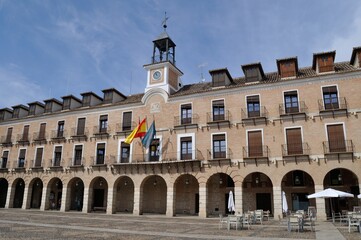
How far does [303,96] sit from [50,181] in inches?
1038

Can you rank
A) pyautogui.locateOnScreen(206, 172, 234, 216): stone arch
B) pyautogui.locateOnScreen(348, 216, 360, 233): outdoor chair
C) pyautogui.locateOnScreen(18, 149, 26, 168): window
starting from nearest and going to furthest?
pyautogui.locateOnScreen(348, 216, 360, 233): outdoor chair
pyautogui.locateOnScreen(206, 172, 234, 216): stone arch
pyautogui.locateOnScreen(18, 149, 26, 168): window

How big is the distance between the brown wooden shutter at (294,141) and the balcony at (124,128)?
46.2 feet

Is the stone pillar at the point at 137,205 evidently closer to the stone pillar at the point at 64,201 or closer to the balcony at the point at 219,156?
the balcony at the point at 219,156

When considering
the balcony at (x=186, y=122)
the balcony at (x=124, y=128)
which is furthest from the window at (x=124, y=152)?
the balcony at (x=186, y=122)

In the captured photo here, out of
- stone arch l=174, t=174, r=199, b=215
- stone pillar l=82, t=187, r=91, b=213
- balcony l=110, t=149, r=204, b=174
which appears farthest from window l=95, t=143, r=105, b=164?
stone arch l=174, t=174, r=199, b=215

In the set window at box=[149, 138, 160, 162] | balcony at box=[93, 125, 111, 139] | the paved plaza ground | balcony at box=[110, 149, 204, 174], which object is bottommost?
the paved plaza ground

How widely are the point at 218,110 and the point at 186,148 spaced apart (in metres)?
4.34

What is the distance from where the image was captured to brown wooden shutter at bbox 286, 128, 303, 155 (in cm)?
2322

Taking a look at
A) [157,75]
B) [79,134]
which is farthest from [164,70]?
[79,134]

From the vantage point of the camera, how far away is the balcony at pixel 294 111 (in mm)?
23609

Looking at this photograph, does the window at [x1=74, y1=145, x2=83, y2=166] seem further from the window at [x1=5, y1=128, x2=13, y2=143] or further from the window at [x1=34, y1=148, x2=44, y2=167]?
the window at [x1=5, y1=128, x2=13, y2=143]

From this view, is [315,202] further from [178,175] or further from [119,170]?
[119,170]

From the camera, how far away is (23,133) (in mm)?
36656

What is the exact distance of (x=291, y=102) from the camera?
80.6 feet
